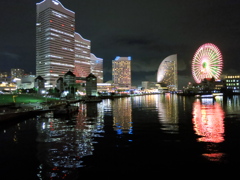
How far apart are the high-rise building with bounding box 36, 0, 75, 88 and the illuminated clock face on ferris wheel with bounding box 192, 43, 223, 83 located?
389 feet

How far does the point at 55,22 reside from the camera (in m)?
176

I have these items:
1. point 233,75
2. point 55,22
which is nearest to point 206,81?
point 233,75

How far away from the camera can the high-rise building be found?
170 m

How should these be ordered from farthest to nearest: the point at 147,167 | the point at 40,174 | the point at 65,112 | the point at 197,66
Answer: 1. the point at 197,66
2. the point at 65,112
3. the point at 147,167
4. the point at 40,174

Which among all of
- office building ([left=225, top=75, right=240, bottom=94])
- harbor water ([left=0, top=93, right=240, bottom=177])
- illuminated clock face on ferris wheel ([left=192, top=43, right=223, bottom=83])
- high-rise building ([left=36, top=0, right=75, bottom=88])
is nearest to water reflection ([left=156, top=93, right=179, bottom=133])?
harbor water ([left=0, top=93, right=240, bottom=177])

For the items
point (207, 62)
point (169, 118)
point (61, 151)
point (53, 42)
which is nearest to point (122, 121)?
point (169, 118)

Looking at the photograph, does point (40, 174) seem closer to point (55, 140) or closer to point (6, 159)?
point (6, 159)

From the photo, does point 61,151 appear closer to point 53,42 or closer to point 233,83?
point 53,42

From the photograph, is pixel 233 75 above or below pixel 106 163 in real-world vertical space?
above

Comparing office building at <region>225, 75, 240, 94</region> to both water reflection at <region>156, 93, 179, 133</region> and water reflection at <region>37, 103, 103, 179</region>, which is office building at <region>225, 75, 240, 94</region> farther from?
water reflection at <region>37, 103, 103, 179</region>

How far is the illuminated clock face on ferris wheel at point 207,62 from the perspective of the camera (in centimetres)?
9562

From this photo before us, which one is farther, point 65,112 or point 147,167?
point 65,112

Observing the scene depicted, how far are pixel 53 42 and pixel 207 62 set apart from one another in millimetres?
132020

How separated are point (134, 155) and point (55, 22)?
186544 mm
